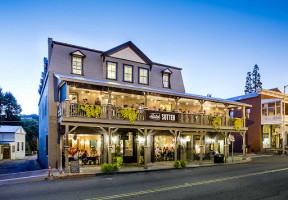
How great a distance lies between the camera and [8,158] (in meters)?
39.6

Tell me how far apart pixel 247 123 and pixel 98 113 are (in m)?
27.5

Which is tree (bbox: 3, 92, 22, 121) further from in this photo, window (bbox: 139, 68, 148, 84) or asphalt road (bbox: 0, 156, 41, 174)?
window (bbox: 139, 68, 148, 84)

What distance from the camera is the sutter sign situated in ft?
64.8

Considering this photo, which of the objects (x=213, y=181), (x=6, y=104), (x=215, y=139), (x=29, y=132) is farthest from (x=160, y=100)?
(x=29, y=132)

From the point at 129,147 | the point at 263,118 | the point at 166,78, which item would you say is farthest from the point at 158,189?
the point at 263,118

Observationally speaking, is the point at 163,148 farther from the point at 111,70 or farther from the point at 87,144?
the point at 111,70

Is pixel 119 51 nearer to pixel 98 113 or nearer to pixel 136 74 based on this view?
pixel 136 74

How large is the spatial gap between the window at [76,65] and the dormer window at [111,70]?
266 cm

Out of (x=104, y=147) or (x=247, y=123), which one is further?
(x=247, y=123)

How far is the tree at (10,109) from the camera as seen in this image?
51125 mm

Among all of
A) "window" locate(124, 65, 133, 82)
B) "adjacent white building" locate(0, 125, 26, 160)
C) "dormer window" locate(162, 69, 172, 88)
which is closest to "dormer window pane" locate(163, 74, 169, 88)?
"dormer window" locate(162, 69, 172, 88)

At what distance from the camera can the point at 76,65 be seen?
2138 centimetres

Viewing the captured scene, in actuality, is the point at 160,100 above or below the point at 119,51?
below

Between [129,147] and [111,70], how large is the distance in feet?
24.8
